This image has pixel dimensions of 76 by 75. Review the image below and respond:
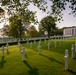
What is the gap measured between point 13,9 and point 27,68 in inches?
154

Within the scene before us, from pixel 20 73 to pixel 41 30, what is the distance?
7782 centimetres

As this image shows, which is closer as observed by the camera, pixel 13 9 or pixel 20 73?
pixel 20 73

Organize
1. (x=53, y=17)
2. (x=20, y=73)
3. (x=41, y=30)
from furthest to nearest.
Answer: (x=41, y=30), (x=53, y=17), (x=20, y=73)

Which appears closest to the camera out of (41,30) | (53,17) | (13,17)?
(53,17)

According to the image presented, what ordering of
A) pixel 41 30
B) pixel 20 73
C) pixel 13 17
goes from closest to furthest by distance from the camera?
1. pixel 20 73
2. pixel 13 17
3. pixel 41 30

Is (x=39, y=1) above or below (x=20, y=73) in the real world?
above

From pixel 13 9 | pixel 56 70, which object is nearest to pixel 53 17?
pixel 13 9

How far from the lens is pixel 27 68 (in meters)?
11.4

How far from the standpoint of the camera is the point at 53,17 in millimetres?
12312

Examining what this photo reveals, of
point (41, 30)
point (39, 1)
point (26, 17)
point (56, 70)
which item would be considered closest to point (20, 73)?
point (56, 70)

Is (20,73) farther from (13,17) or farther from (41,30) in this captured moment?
(41,30)

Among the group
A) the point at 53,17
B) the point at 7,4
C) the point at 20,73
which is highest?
the point at 7,4

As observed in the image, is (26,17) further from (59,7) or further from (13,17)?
(59,7)

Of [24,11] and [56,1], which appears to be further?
[24,11]
